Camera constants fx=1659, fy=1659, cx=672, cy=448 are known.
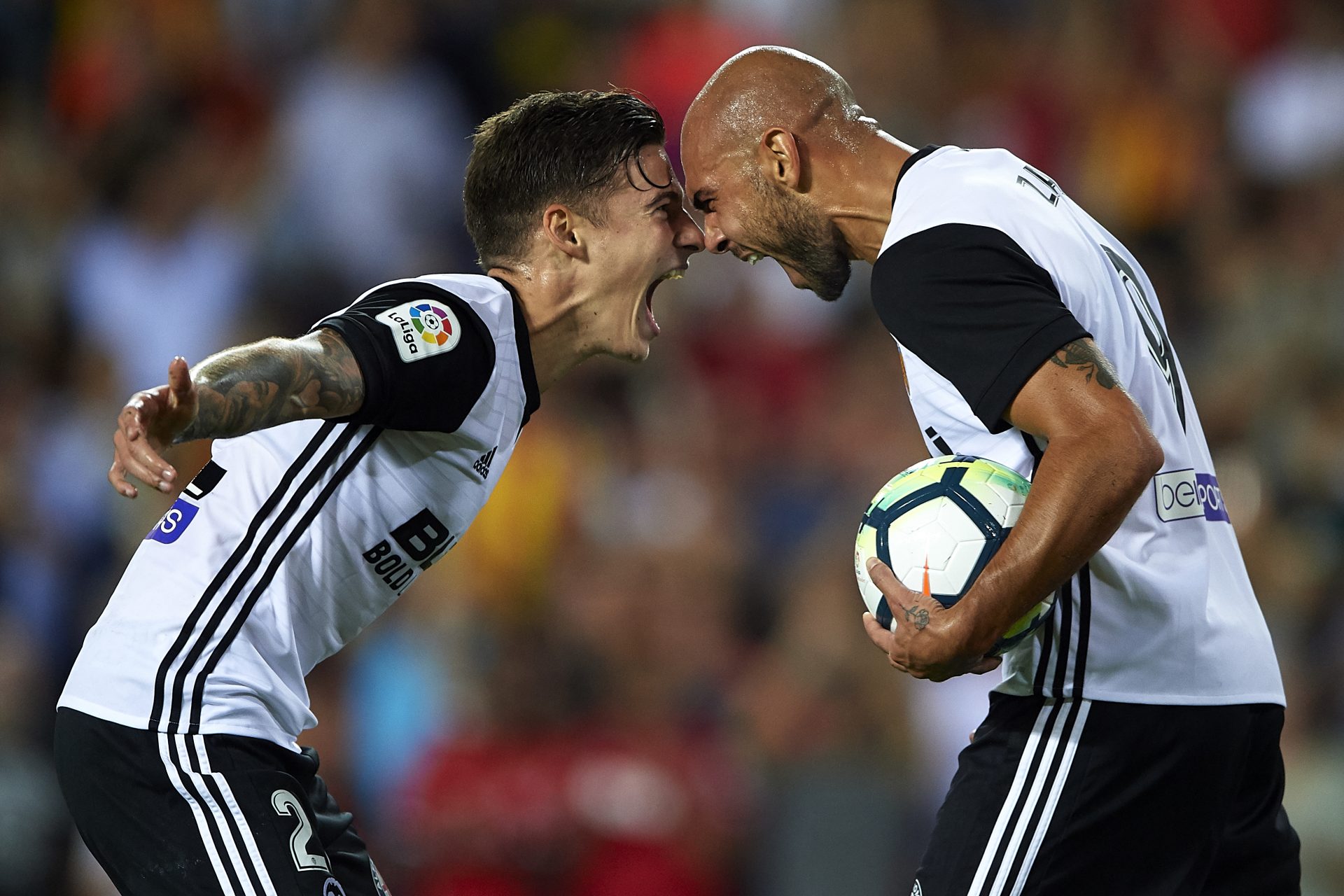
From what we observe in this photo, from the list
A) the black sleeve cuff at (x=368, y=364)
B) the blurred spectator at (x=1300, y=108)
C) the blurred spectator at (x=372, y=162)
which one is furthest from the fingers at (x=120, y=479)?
the blurred spectator at (x=1300, y=108)

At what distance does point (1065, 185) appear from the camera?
32.7 feet

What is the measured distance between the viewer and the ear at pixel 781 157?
14.0 ft

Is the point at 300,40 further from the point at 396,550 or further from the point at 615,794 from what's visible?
the point at 396,550

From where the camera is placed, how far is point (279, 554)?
3965mm

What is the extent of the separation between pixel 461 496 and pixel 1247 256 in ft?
20.7

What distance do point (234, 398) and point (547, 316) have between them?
1.16 m

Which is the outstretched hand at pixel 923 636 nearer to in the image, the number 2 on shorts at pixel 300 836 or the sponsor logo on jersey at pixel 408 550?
the sponsor logo on jersey at pixel 408 550

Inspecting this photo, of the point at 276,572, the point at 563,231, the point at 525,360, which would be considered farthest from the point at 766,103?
the point at 276,572

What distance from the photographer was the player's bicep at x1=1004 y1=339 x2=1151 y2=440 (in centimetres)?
Answer: 334

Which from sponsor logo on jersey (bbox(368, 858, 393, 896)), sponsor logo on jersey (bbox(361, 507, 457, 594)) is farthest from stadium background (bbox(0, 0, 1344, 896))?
sponsor logo on jersey (bbox(361, 507, 457, 594))

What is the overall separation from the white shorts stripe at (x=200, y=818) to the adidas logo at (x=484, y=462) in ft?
3.24

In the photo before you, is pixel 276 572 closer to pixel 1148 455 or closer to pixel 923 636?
pixel 923 636

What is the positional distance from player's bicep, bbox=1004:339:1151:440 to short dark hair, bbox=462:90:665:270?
1637mm

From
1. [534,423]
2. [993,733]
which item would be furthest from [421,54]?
[993,733]
